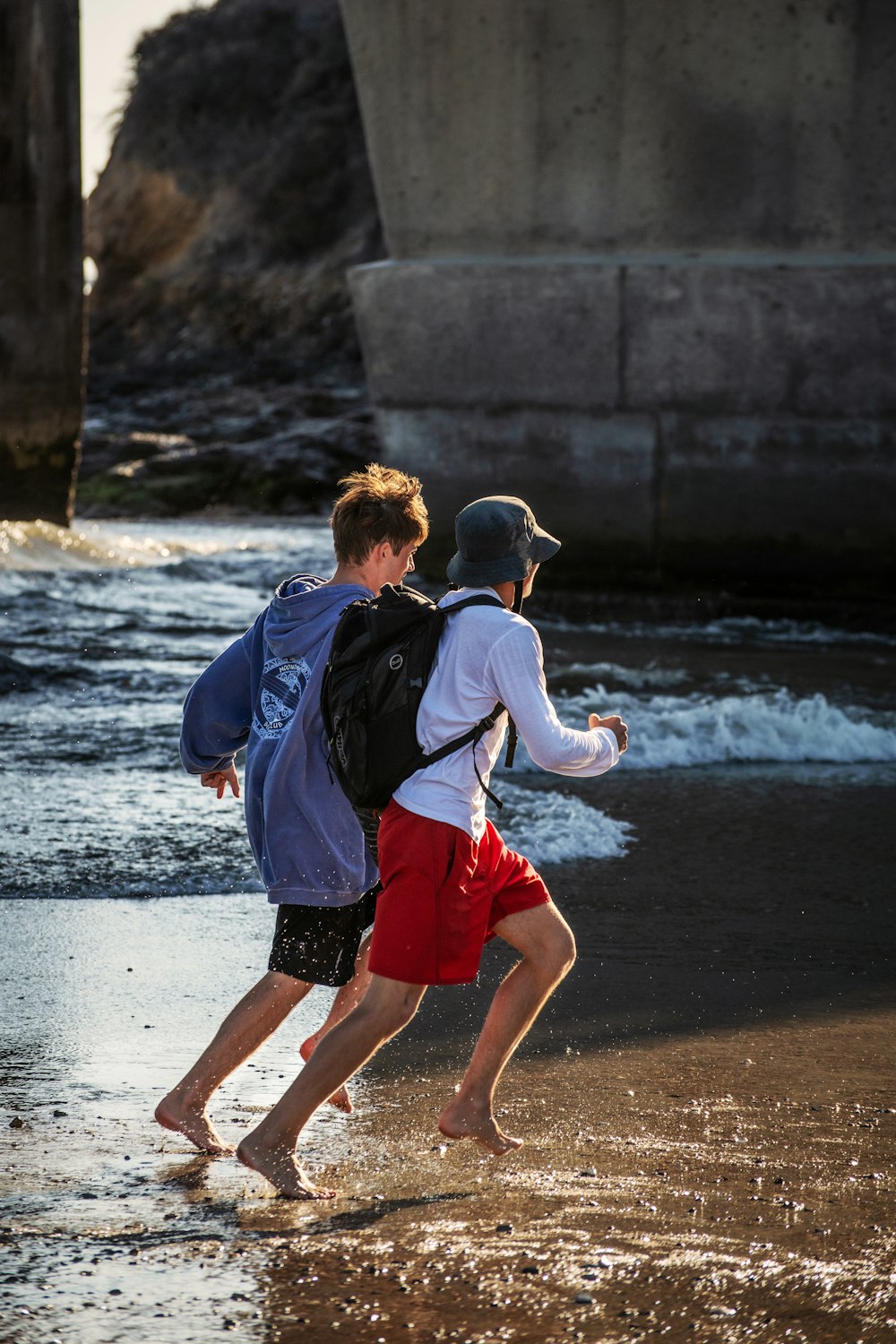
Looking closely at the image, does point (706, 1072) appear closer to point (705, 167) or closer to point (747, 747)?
point (747, 747)

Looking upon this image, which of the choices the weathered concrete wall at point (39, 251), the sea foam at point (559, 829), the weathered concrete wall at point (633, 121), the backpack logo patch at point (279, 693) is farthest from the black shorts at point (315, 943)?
the weathered concrete wall at point (39, 251)

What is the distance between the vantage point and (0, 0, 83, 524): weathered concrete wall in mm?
15602

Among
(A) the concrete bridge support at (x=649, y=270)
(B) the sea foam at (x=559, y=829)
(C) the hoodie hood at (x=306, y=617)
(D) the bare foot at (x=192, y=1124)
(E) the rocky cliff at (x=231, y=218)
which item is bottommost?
(B) the sea foam at (x=559, y=829)

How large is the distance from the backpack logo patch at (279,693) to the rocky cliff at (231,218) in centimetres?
2858

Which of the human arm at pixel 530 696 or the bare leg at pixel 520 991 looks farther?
the bare leg at pixel 520 991

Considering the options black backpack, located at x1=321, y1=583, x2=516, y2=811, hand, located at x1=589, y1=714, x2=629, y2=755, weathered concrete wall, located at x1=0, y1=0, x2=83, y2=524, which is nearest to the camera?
black backpack, located at x1=321, y1=583, x2=516, y2=811

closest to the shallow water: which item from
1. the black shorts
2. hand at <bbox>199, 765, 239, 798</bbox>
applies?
the black shorts

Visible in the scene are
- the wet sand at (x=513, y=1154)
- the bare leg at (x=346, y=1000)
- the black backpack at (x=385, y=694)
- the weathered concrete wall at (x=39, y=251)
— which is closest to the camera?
the wet sand at (x=513, y=1154)

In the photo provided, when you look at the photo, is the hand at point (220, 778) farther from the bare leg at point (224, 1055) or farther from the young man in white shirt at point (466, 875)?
the young man in white shirt at point (466, 875)

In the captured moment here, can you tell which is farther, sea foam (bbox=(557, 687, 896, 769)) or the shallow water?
sea foam (bbox=(557, 687, 896, 769))

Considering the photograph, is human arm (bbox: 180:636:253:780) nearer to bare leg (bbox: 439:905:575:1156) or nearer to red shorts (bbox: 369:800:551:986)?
red shorts (bbox: 369:800:551:986)

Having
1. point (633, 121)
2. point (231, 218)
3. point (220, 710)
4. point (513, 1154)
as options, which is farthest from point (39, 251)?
point (231, 218)

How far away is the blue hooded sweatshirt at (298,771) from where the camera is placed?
123 inches

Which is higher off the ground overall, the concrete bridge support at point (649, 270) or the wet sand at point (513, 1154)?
the concrete bridge support at point (649, 270)
